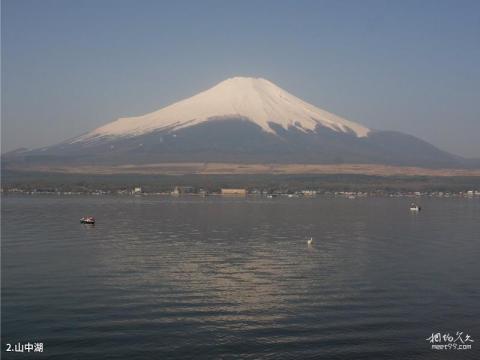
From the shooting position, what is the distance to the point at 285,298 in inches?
825

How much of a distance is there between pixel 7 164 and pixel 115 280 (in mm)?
172648

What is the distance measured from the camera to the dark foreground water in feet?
53.3

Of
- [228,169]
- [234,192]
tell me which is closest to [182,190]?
[234,192]

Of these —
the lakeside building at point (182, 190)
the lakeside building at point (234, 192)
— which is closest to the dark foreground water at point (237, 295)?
the lakeside building at point (234, 192)

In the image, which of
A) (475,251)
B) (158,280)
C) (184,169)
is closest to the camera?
(158,280)

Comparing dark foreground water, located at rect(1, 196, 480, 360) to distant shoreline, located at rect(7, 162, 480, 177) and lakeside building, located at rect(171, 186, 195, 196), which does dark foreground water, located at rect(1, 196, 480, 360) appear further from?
distant shoreline, located at rect(7, 162, 480, 177)

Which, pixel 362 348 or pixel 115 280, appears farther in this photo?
pixel 115 280

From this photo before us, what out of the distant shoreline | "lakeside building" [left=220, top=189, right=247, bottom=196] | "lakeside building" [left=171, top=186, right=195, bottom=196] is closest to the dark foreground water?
"lakeside building" [left=220, top=189, right=247, bottom=196]

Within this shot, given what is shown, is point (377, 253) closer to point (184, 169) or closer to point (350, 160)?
point (184, 169)

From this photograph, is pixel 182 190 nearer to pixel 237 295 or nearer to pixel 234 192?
pixel 234 192

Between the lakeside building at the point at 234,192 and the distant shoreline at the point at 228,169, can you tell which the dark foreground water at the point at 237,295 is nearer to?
the lakeside building at the point at 234,192

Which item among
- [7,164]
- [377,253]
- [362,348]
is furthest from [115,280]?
[7,164]

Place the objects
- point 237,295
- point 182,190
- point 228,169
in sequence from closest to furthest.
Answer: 1. point 237,295
2. point 182,190
3. point 228,169

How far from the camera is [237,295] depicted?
21.3 m
